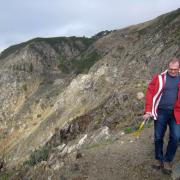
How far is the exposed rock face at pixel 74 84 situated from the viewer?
2961 cm

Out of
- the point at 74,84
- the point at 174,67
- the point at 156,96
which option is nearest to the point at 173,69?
the point at 174,67

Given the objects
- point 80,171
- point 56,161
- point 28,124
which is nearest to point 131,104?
point 56,161

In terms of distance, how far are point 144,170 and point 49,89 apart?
149 feet

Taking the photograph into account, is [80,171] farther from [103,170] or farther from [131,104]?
[131,104]

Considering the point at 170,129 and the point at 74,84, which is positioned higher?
the point at 170,129

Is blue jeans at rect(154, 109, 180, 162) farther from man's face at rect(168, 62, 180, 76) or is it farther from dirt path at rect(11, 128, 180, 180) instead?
man's face at rect(168, 62, 180, 76)

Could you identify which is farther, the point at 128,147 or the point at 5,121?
the point at 5,121

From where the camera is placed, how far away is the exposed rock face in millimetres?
29609

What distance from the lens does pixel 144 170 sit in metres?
11.4

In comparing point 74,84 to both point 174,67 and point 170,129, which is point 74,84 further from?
point 174,67

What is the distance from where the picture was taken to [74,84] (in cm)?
4825

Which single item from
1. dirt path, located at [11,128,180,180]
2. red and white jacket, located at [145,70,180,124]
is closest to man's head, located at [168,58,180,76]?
red and white jacket, located at [145,70,180,124]

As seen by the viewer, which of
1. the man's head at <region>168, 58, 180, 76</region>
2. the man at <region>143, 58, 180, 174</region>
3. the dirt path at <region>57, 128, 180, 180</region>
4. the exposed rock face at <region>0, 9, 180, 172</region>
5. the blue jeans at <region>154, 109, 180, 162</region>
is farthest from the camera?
the exposed rock face at <region>0, 9, 180, 172</region>

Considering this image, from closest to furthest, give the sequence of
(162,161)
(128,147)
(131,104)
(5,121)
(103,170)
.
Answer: (162,161) < (103,170) < (128,147) < (131,104) < (5,121)
